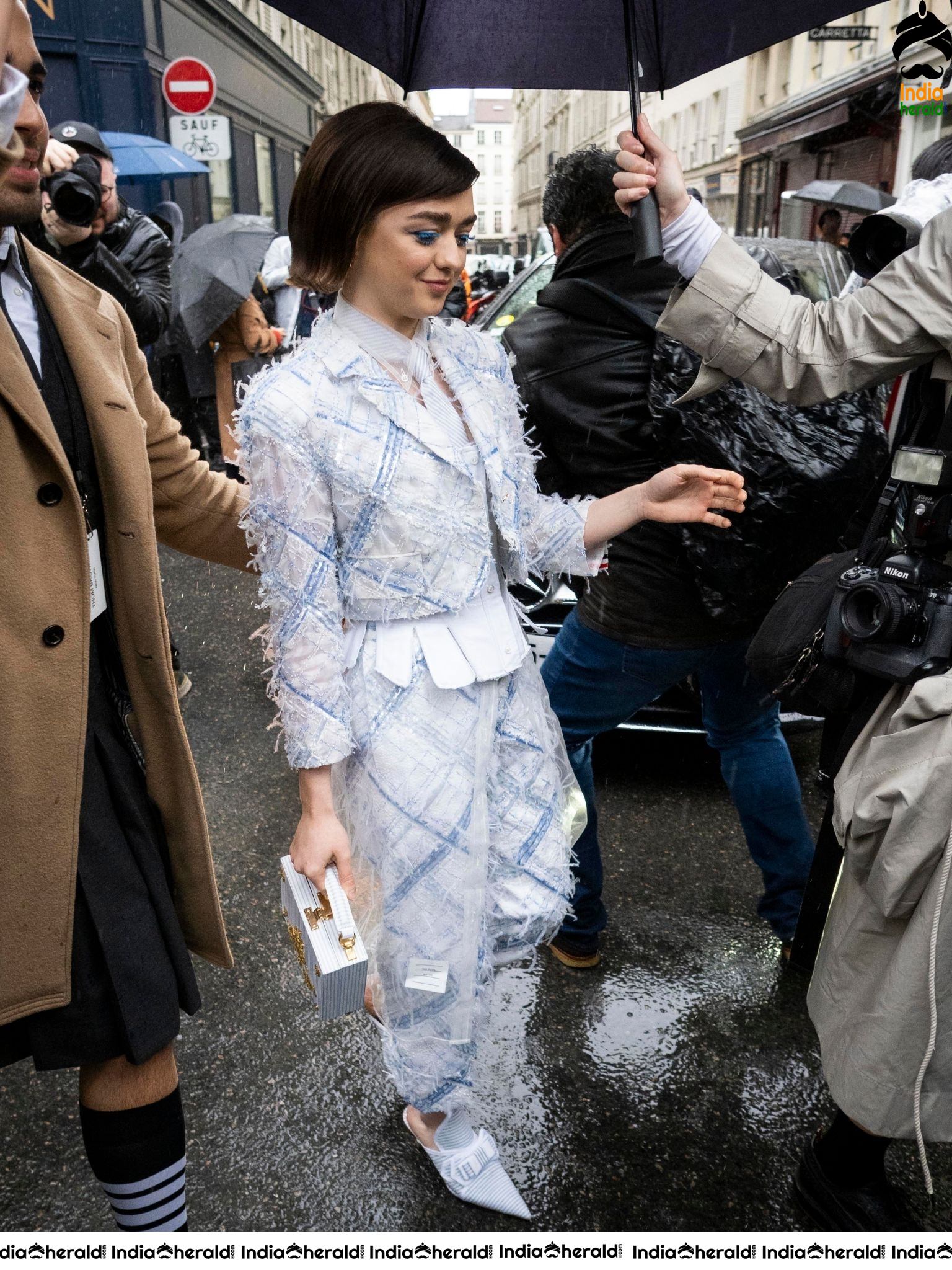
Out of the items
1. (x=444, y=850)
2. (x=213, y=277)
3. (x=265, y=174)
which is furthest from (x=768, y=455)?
(x=265, y=174)

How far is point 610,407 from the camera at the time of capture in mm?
2418

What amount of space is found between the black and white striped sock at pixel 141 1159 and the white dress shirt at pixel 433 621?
0.79 m

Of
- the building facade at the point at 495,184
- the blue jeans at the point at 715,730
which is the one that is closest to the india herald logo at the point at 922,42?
the blue jeans at the point at 715,730

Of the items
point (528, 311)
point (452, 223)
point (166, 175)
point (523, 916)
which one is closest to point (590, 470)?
point (528, 311)

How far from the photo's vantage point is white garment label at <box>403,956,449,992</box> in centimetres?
194

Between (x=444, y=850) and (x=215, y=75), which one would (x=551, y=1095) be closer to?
(x=444, y=850)

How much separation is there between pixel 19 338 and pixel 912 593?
4.56 feet

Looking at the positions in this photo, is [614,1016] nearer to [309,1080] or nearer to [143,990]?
[309,1080]

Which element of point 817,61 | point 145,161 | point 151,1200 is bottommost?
point 151,1200

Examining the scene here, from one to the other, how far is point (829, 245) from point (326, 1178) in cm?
444

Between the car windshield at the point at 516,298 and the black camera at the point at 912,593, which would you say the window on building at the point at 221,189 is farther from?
the black camera at the point at 912,593

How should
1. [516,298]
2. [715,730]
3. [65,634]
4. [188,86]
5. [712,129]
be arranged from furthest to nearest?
[712,129] < [188,86] < [516,298] < [715,730] < [65,634]

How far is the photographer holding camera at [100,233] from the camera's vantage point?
4.03m

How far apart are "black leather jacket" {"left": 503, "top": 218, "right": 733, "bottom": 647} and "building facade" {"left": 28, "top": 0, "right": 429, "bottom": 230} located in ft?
19.4
